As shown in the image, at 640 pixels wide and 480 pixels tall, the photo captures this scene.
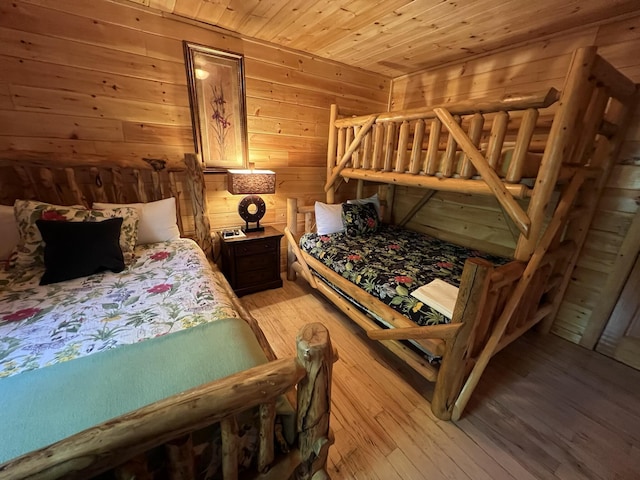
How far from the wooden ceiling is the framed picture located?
0.82 ft

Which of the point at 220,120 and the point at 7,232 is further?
the point at 220,120

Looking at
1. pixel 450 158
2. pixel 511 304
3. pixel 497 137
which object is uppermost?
pixel 497 137

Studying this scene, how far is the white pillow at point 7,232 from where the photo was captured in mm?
1593

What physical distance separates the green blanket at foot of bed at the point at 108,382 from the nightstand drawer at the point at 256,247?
4.74ft

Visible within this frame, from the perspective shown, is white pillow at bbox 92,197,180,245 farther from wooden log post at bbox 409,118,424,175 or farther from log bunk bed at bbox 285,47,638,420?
wooden log post at bbox 409,118,424,175

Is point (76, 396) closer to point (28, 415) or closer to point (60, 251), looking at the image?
point (28, 415)

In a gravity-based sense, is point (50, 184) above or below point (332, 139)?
below

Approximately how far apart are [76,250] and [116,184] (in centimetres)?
77

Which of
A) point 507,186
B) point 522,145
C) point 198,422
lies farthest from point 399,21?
point 198,422

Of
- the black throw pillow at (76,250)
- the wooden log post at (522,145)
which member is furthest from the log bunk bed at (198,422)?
the wooden log post at (522,145)

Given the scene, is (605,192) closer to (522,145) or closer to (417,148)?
(522,145)

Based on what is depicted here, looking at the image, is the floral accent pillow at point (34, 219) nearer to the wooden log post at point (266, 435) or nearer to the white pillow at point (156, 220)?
the white pillow at point (156, 220)

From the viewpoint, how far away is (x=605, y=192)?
1.88 metres

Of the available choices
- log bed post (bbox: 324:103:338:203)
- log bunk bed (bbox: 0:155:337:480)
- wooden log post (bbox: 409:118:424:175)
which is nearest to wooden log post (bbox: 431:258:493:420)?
log bunk bed (bbox: 0:155:337:480)
